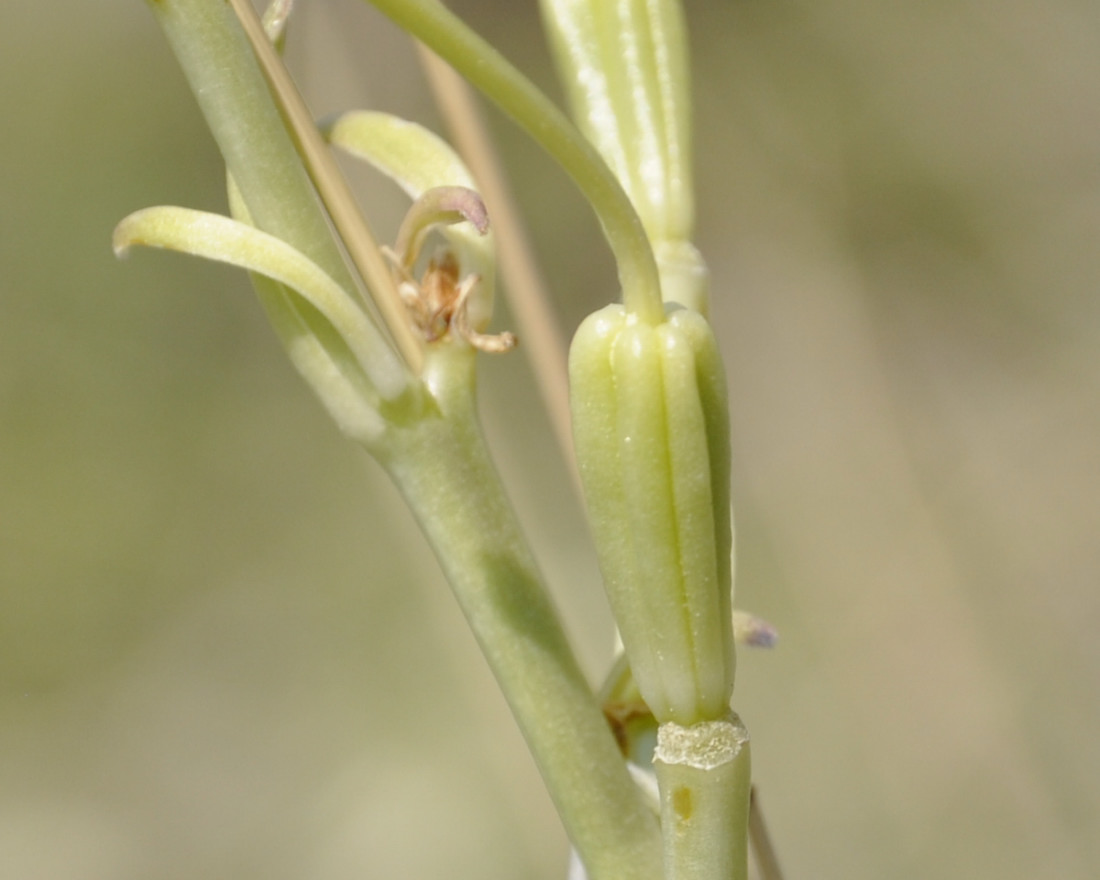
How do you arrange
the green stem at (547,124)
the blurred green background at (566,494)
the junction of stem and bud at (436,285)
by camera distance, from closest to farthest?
1. the green stem at (547,124)
2. the junction of stem and bud at (436,285)
3. the blurred green background at (566,494)

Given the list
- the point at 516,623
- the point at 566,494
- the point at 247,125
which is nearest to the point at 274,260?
the point at 247,125

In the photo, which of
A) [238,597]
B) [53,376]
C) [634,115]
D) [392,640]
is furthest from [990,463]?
[634,115]

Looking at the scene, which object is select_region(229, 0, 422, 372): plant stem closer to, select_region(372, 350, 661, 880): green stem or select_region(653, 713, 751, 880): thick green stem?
select_region(372, 350, 661, 880): green stem

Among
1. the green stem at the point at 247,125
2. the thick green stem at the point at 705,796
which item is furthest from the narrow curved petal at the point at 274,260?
the thick green stem at the point at 705,796

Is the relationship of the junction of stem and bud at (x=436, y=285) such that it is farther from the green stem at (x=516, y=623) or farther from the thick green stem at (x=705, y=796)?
the thick green stem at (x=705, y=796)

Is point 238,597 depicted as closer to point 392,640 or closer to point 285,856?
point 392,640
